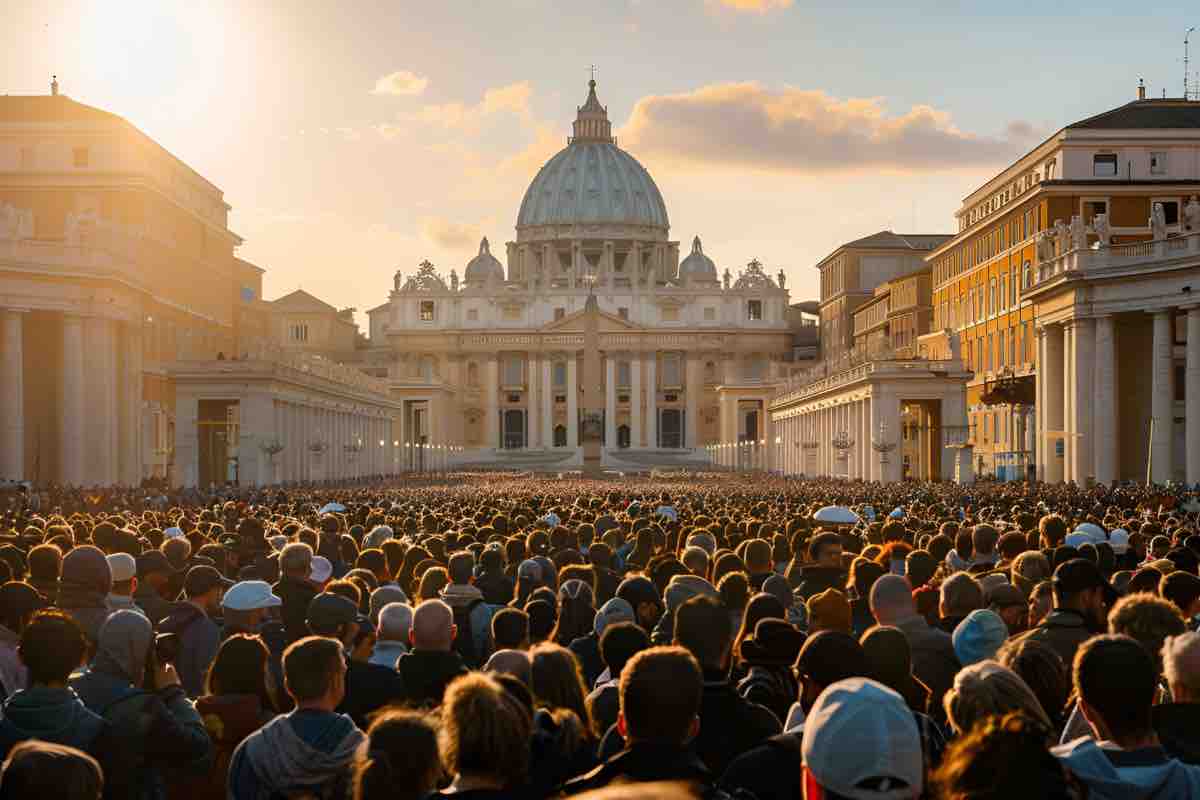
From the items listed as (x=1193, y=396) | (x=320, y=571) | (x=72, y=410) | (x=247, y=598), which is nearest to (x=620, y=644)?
(x=247, y=598)

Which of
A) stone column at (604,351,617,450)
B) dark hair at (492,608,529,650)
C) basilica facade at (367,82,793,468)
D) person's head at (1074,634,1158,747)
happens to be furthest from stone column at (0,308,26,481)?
stone column at (604,351,617,450)

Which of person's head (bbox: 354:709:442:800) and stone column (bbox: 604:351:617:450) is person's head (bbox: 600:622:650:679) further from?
stone column (bbox: 604:351:617:450)

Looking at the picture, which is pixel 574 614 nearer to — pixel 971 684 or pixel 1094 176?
pixel 971 684

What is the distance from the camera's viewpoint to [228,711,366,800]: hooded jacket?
7547mm

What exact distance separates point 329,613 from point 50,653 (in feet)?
8.01

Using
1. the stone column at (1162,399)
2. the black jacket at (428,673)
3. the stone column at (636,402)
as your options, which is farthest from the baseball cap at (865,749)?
the stone column at (636,402)

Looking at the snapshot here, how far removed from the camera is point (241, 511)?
32.5m

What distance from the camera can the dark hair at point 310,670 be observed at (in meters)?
8.00

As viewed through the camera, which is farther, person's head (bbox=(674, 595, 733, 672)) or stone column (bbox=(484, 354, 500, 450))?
stone column (bbox=(484, 354, 500, 450))

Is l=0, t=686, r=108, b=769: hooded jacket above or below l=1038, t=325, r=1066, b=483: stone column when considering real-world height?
below

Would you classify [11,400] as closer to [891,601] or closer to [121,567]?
[121,567]

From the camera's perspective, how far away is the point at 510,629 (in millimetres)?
11250

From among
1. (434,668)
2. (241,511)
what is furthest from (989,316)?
(434,668)

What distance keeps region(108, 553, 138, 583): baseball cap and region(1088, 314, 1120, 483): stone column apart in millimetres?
48572
